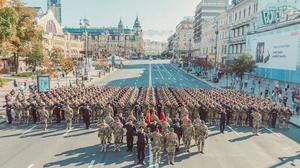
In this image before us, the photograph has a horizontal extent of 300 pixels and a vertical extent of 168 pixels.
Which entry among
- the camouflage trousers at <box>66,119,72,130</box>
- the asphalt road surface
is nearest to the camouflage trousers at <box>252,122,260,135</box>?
the asphalt road surface

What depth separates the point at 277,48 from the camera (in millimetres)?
44969

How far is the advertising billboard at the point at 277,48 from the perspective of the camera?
40091 millimetres

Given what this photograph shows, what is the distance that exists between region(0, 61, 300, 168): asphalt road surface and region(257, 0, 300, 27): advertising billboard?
35367 millimetres

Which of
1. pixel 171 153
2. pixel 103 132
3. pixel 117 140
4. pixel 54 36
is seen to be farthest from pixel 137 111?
pixel 54 36

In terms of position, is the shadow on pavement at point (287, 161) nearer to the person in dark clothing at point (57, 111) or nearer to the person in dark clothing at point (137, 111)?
the person in dark clothing at point (137, 111)

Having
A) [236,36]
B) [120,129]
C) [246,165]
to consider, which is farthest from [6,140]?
[236,36]

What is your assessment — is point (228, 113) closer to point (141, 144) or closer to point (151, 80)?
point (141, 144)

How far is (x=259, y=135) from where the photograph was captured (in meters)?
19.8

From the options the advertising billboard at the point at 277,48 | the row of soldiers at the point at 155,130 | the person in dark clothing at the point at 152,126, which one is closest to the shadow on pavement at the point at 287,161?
the row of soldiers at the point at 155,130

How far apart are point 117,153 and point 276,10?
46.1 metres

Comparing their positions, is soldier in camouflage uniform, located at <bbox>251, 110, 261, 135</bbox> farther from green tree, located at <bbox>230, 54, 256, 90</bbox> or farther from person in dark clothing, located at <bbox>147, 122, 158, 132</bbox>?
green tree, located at <bbox>230, 54, 256, 90</bbox>

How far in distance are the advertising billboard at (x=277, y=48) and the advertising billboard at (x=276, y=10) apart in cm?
334

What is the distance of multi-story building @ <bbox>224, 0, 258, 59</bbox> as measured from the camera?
61.8 m

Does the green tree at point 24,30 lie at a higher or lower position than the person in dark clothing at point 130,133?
higher
